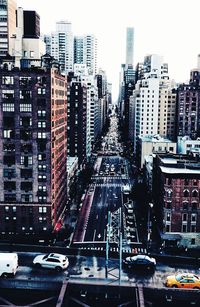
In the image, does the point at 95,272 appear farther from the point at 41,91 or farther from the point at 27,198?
the point at 41,91

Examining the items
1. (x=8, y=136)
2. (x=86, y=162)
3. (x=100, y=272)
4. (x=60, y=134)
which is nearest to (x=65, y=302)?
(x=100, y=272)

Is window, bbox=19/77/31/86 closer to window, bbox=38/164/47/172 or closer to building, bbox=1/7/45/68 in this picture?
building, bbox=1/7/45/68

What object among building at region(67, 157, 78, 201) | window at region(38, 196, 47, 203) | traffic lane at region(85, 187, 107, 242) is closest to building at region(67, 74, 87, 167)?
building at region(67, 157, 78, 201)

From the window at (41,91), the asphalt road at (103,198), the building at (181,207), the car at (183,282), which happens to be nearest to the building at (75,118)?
the asphalt road at (103,198)

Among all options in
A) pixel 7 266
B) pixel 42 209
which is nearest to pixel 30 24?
pixel 42 209

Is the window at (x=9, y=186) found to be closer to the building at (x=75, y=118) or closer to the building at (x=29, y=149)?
the building at (x=29, y=149)

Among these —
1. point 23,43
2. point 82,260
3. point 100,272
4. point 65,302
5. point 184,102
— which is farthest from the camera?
point 184,102

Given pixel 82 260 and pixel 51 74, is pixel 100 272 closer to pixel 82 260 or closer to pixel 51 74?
pixel 82 260
